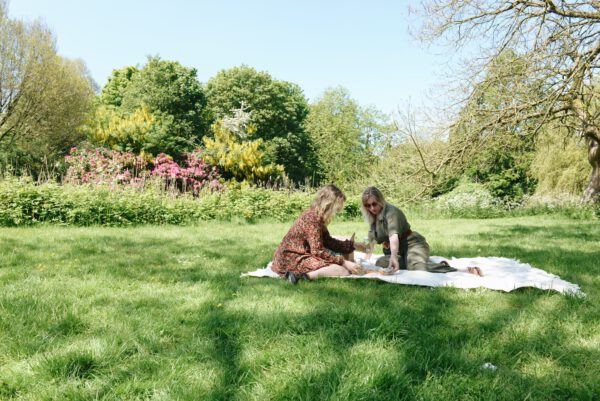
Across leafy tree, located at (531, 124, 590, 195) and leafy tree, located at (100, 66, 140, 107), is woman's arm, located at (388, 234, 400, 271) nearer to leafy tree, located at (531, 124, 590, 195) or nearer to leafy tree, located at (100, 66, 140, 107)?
leafy tree, located at (531, 124, 590, 195)

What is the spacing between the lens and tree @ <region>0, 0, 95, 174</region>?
18.7 m

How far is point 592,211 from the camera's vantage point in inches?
491

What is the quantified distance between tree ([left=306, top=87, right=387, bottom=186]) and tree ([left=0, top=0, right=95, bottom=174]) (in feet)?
55.5

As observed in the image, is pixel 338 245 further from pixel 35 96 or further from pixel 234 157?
pixel 35 96

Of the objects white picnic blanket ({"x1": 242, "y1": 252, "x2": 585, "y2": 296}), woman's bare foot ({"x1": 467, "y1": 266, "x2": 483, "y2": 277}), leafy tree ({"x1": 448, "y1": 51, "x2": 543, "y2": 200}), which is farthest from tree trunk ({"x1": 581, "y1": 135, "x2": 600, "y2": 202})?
woman's bare foot ({"x1": 467, "y1": 266, "x2": 483, "y2": 277})

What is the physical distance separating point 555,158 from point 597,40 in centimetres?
1334

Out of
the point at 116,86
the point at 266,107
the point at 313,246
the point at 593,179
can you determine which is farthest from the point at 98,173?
the point at 116,86

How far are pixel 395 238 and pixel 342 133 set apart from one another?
1257 inches

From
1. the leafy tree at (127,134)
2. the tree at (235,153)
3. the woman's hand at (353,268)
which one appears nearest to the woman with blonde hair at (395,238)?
the woman's hand at (353,268)

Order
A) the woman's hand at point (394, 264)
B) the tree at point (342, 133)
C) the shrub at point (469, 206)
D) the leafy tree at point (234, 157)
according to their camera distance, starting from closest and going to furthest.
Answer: the woman's hand at point (394, 264) < the shrub at point (469, 206) < the leafy tree at point (234, 157) < the tree at point (342, 133)

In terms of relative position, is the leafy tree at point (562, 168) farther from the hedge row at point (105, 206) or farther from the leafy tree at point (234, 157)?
the hedge row at point (105, 206)

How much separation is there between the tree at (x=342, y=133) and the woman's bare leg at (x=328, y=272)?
26.4 m

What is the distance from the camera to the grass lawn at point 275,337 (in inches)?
82.2

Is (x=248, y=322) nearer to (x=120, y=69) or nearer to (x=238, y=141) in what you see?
(x=238, y=141)
